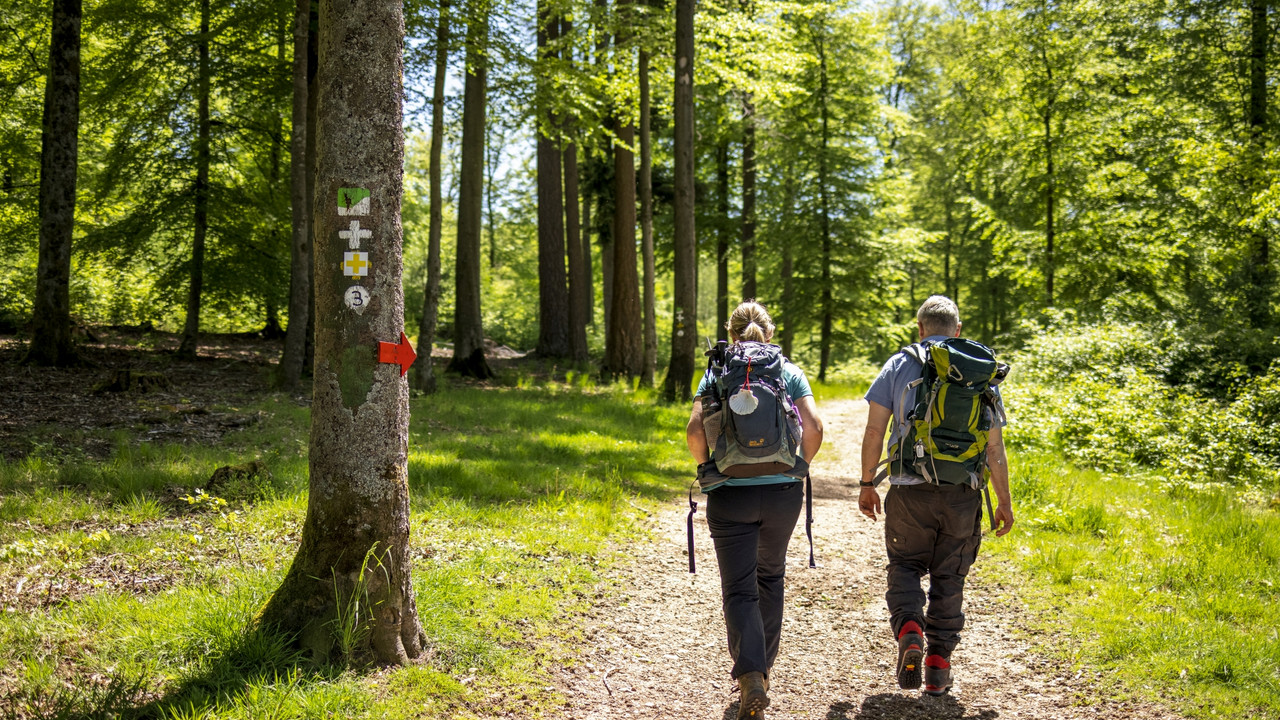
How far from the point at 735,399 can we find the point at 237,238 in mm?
14738

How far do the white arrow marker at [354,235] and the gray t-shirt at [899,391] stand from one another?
2.72 m

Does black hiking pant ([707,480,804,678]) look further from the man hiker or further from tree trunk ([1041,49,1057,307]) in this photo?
tree trunk ([1041,49,1057,307])

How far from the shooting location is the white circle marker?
3.73m

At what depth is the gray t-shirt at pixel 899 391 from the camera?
423 cm

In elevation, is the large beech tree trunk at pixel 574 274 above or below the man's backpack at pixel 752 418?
above

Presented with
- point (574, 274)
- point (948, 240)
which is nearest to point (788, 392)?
point (574, 274)

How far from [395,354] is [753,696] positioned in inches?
93.3

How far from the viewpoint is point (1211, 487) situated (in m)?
8.53

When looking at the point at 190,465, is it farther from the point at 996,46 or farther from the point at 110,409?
the point at 996,46

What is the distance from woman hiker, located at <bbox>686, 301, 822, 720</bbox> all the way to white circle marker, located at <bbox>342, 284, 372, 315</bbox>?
1654mm

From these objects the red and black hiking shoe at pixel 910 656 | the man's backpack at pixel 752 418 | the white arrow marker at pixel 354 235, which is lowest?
the red and black hiking shoe at pixel 910 656

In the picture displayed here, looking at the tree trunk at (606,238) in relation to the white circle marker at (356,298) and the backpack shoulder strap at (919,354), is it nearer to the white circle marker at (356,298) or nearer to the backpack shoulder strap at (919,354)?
the backpack shoulder strap at (919,354)

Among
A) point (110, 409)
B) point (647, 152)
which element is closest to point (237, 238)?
point (110, 409)

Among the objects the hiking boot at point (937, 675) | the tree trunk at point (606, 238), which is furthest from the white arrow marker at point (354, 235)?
the tree trunk at point (606, 238)
